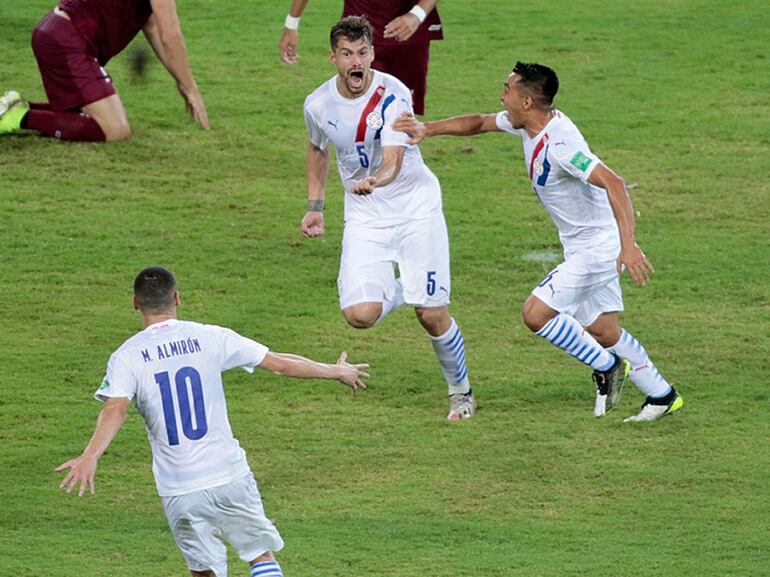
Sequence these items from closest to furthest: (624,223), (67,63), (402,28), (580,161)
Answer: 1. (624,223)
2. (580,161)
3. (402,28)
4. (67,63)

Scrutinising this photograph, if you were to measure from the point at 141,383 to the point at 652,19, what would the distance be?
565 inches

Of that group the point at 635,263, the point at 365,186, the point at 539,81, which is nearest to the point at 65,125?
the point at 365,186

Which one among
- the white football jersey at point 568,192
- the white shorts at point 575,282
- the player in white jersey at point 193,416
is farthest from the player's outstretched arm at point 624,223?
the player in white jersey at point 193,416

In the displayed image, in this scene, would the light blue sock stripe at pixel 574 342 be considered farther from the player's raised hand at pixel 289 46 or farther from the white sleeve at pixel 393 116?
the player's raised hand at pixel 289 46

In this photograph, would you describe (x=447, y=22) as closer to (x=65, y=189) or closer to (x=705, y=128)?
(x=705, y=128)

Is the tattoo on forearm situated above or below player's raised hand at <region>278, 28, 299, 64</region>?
below

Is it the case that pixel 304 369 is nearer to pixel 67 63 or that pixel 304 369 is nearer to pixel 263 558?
pixel 263 558

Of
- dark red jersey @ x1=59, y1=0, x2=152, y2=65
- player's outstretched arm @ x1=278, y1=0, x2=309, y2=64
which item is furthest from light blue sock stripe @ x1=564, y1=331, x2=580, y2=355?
dark red jersey @ x1=59, y1=0, x2=152, y2=65

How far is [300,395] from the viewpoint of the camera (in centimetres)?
1148

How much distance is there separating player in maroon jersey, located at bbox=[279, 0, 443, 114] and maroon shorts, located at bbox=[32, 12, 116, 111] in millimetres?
2372

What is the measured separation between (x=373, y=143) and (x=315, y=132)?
1.47 ft

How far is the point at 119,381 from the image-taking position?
739 cm

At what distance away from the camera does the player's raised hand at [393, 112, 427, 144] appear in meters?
10.6

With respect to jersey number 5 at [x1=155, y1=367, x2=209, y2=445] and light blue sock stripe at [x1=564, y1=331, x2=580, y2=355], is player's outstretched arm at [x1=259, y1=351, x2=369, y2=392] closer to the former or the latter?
jersey number 5 at [x1=155, y1=367, x2=209, y2=445]
